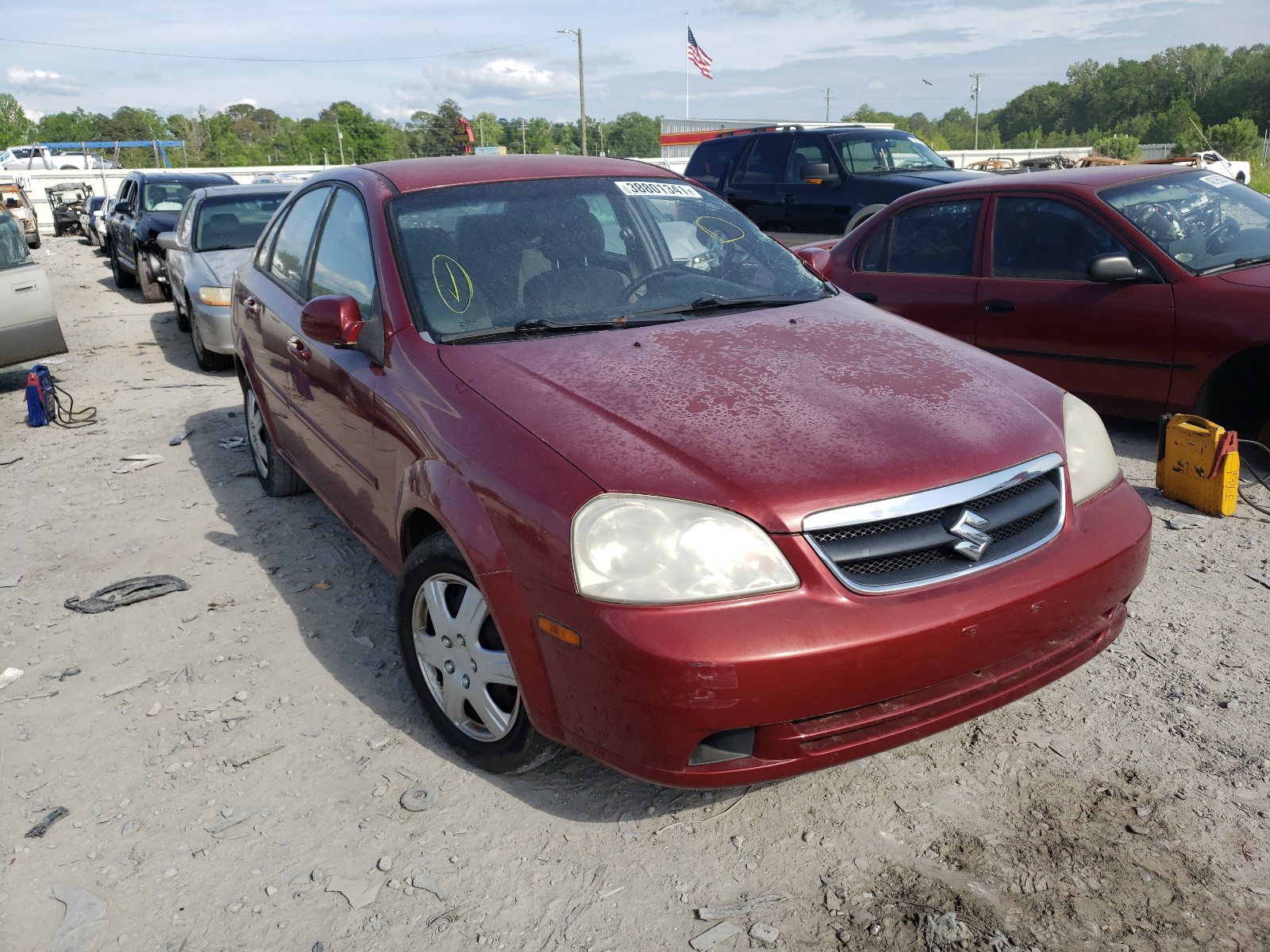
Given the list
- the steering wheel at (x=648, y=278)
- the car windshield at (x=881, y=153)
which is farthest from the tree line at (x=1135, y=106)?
the steering wheel at (x=648, y=278)

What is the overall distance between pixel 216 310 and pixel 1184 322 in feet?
23.7

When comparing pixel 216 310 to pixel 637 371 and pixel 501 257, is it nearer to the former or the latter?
pixel 501 257

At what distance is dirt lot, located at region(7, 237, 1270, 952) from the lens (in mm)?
2346

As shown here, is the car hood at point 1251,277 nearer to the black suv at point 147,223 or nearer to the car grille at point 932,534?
the car grille at point 932,534

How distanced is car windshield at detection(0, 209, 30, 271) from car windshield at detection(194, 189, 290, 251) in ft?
5.39

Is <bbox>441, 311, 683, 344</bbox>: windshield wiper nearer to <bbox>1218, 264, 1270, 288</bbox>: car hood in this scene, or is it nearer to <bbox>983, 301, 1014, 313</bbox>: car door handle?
<bbox>983, 301, 1014, 313</bbox>: car door handle

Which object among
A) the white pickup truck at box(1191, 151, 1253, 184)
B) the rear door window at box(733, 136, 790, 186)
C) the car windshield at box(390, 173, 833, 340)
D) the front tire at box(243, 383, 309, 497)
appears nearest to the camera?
A: the car windshield at box(390, 173, 833, 340)

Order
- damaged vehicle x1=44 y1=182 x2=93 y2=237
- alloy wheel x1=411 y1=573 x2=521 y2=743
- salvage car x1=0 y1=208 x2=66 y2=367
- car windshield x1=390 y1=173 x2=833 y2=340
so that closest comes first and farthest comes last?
alloy wheel x1=411 y1=573 x2=521 y2=743 < car windshield x1=390 y1=173 x2=833 y2=340 < salvage car x1=0 y1=208 x2=66 y2=367 < damaged vehicle x1=44 y1=182 x2=93 y2=237

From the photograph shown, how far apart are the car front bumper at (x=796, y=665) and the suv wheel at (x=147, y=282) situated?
13.1 meters

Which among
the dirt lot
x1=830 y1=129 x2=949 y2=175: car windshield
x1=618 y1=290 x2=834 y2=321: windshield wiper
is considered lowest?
the dirt lot

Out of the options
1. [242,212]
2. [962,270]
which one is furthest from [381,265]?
[242,212]

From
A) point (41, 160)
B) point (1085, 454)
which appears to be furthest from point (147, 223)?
point (41, 160)

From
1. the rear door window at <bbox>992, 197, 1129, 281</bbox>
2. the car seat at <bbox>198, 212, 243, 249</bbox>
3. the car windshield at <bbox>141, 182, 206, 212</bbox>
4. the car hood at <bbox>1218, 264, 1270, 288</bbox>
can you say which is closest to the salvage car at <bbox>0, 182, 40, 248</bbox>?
the car windshield at <bbox>141, 182, 206, 212</bbox>

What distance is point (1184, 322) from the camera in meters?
5.18
